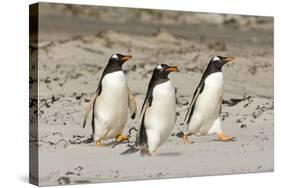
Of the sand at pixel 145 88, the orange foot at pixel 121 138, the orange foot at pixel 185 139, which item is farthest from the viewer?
the orange foot at pixel 185 139

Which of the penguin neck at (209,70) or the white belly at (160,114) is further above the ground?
the penguin neck at (209,70)

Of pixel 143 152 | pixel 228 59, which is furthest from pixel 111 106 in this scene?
pixel 228 59

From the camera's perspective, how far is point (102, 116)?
270 inches

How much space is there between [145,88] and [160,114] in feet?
0.95

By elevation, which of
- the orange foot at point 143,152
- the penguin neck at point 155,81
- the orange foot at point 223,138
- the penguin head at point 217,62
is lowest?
the orange foot at point 143,152

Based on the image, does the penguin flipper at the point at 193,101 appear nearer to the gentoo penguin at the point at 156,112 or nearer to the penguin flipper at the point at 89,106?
the gentoo penguin at the point at 156,112

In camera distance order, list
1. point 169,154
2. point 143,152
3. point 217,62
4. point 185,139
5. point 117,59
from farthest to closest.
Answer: point 217,62 → point 185,139 → point 169,154 → point 143,152 → point 117,59

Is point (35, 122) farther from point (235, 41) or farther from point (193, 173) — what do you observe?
point (235, 41)

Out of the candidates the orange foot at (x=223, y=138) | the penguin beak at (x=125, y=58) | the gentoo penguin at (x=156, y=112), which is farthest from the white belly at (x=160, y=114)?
the orange foot at (x=223, y=138)

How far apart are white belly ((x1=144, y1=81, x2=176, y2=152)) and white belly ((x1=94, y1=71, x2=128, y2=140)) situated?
273 mm

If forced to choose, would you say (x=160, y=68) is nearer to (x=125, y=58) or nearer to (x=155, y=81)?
(x=155, y=81)

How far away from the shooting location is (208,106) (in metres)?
7.35

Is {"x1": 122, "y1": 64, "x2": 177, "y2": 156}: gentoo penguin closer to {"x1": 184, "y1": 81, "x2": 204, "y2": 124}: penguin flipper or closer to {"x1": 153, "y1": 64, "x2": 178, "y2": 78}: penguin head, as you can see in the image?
{"x1": 153, "y1": 64, "x2": 178, "y2": 78}: penguin head

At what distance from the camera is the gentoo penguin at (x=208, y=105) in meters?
7.29
